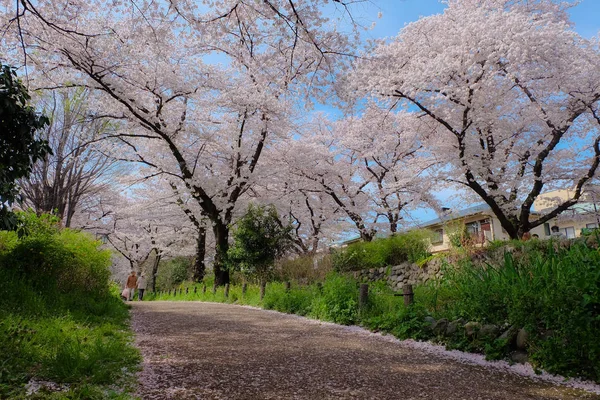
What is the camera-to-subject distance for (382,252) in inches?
445

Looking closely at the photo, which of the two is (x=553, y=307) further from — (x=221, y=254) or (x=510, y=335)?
(x=221, y=254)

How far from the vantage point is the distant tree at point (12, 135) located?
15.6 feet

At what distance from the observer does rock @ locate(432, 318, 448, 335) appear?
503 cm

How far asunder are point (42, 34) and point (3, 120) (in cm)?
608

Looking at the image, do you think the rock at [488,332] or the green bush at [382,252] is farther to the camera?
the green bush at [382,252]

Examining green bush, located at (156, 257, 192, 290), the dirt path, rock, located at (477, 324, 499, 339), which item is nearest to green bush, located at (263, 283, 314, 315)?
the dirt path

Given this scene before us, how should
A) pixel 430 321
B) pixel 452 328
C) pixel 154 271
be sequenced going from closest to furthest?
pixel 452 328
pixel 430 321
pixel 154 271

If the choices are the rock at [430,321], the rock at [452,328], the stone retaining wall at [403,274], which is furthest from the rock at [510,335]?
the stone retaining wall at [403,274]

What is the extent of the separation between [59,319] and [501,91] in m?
13.8

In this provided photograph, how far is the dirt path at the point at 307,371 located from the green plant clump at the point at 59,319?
367mm

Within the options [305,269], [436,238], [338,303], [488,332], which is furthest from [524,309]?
[436,238]

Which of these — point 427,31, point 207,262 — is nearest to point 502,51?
point 427,31

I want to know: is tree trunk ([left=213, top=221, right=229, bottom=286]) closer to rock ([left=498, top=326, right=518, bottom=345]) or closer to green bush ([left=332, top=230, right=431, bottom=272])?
green bush ([left=332, top=230, right=431, bottom=272])

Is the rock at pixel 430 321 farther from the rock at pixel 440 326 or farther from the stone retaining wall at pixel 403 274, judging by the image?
the stone retaining wall at pixel 403 274
